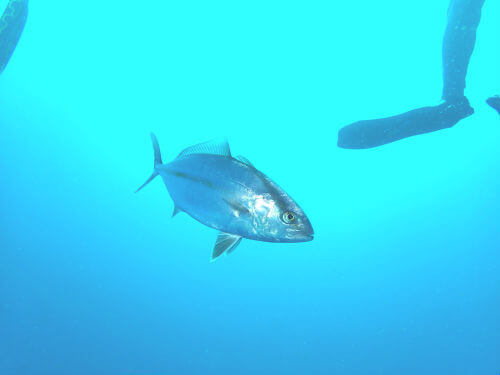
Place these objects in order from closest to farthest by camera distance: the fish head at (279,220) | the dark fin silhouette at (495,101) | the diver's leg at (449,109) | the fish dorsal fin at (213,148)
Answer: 1. the fish head at (279,220)
2. the fish dorsal fin at (213,148)
3. the dark fin silhouette at (495,101)
4. the diver's leg at (449,109)

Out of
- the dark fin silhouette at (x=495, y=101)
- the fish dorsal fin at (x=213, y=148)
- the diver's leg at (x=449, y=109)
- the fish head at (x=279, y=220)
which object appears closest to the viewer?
the fish head at (x=279, y=220)

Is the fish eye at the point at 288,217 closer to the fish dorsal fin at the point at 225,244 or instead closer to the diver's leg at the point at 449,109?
the fish dorsal fin at the point at 225,244

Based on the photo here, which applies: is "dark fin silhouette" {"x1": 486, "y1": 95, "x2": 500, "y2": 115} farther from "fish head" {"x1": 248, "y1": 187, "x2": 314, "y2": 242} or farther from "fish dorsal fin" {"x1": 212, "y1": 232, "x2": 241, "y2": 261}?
"fish dorsal fin" {"x1": 212, "y1": 232, "x2": 241, "y2": 261}

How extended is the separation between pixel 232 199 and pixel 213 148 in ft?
0.87

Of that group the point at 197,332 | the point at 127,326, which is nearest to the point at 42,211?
the point at 127,326

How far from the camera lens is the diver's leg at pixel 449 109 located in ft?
18.1

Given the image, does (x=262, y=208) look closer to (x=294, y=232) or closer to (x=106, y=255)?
(x=294, y=232)

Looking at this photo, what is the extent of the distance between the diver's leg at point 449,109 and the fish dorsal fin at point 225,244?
491 cm

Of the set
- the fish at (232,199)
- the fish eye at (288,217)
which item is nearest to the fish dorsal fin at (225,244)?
the fish at (232,199)

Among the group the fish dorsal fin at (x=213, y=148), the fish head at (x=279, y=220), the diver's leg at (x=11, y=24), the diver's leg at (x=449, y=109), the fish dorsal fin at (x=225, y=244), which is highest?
the diver's leg at (x=449, y=109)

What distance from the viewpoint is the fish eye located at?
105 cm

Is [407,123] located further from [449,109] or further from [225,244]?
[225,244]

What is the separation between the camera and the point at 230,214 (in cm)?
114

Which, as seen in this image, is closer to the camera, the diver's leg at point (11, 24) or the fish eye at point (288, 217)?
the fish eye at point (288, 217)
